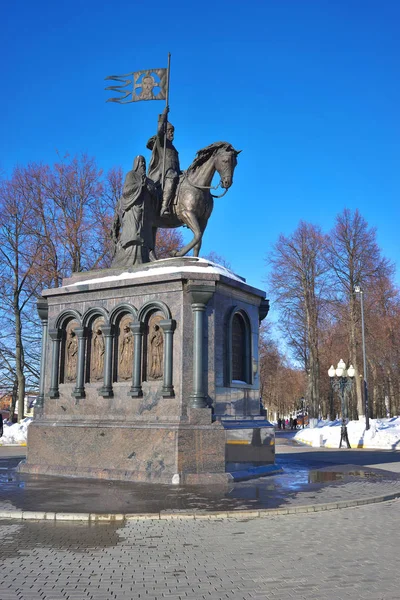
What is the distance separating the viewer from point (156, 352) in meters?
13.4

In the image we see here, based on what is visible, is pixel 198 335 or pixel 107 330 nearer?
pixel 198 335

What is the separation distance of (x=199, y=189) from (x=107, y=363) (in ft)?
16.3

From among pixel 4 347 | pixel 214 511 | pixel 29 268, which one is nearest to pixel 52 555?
pixel 214 511

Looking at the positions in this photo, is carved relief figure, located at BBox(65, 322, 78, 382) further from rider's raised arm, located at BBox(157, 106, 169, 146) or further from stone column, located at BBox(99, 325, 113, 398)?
rider's raised arm, located at BBox(157, 106, 169, 146)

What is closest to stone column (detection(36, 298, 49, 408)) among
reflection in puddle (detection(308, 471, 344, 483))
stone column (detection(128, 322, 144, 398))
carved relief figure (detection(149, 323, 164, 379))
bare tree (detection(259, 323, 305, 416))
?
stone column (detection(128, 322, 144, 398))

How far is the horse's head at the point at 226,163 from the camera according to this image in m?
14.5

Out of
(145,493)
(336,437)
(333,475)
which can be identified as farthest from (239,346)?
(336,437)

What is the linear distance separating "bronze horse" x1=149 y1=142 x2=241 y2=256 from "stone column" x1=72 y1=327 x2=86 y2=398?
132 inches

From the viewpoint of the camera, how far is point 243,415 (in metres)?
13.8

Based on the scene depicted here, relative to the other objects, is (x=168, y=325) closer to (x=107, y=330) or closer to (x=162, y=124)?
(x=107, y=330)

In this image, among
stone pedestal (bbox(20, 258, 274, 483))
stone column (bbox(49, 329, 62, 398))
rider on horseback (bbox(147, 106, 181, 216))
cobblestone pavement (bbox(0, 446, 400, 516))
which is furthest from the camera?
rider on horseback (bbox(147, 106, 181, 216))

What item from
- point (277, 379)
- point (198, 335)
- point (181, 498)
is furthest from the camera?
point (277, 379)

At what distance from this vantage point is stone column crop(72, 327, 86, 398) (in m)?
14.3

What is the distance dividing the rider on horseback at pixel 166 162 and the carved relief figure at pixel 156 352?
144 inches
